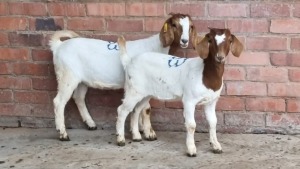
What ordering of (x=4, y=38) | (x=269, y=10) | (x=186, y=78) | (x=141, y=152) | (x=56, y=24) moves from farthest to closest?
(x=4, y=38)
(x=56, y=24)
(x=269, y=10)
(x=141, y=152)
(x=186, y=78)

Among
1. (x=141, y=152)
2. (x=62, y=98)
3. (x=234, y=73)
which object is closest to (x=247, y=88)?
(x=234, y=73)

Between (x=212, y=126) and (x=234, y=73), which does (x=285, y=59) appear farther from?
(x=212, y=126)

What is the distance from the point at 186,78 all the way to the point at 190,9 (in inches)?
33.7

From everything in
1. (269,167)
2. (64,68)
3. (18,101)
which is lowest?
(269,167)

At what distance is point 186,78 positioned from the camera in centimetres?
477

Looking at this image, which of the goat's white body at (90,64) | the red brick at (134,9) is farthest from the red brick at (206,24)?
the red brick at (134,9)

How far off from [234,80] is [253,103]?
11.2 inches

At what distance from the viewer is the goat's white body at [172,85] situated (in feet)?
15.4

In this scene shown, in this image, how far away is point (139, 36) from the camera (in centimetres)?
547

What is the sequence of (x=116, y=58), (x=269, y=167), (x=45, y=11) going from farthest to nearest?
(x=45, y=11) → (x=116, y=58) → (x=269, y=167)

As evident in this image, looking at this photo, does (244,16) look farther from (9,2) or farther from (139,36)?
(9,2)

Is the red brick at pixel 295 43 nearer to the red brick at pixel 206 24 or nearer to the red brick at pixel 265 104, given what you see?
the red brick at pixel 265 104

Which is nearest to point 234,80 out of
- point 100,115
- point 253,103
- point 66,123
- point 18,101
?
point 253,103

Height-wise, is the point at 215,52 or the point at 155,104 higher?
the point at 215,52
